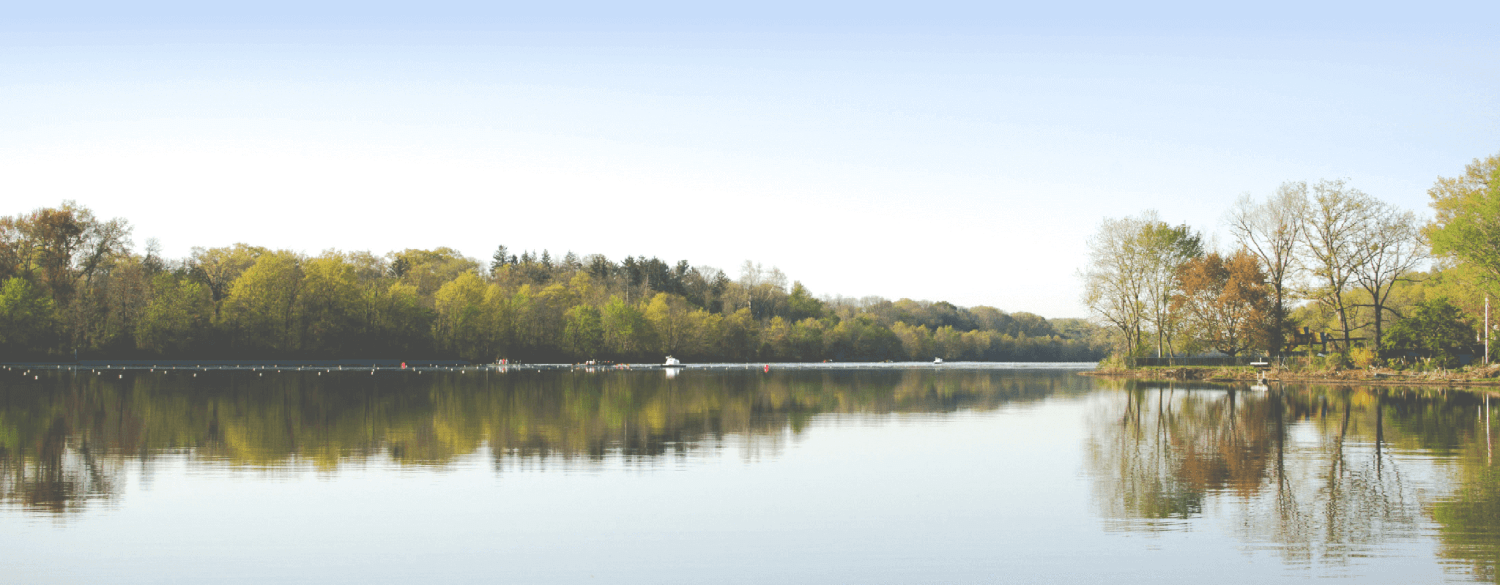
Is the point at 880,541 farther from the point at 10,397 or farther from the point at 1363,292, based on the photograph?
the point at 1363,292

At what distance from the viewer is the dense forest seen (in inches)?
2741

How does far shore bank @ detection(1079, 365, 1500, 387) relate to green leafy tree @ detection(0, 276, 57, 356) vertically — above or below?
below

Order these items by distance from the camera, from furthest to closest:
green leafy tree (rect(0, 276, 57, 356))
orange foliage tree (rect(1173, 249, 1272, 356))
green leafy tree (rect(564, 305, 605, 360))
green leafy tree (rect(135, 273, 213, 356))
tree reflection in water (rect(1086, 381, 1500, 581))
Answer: green leafy tree (rect(564, 305, 605, 360))
green leafy tree (rect(135, 273, 213, 356))
green leafy tree (rect(0, 276, 57, 356))
orange foliage tree (rect(1173, 249, 1272, 356))
tree reflection in water (rect(1086, 381, 1500, 581))

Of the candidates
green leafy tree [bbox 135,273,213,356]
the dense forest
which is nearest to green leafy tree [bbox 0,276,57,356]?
the dense forest

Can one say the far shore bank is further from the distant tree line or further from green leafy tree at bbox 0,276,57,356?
green leafy tree at bbox 0,276,57,356

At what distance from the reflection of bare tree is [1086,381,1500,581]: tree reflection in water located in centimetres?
2

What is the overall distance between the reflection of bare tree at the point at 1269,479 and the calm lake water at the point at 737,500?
6cm

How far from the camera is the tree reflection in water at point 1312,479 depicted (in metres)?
8.96

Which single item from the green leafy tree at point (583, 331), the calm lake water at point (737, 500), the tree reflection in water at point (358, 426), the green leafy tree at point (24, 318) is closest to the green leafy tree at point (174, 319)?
the green leafy tree at point (24, 318)

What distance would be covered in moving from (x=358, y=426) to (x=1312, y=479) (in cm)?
1754

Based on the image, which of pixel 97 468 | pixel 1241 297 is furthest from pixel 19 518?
pixel 1241 297

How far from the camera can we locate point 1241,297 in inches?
2142

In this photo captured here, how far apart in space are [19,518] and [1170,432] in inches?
755

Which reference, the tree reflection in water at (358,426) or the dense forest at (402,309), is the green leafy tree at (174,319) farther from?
the tree reflection in water at (358,426)
